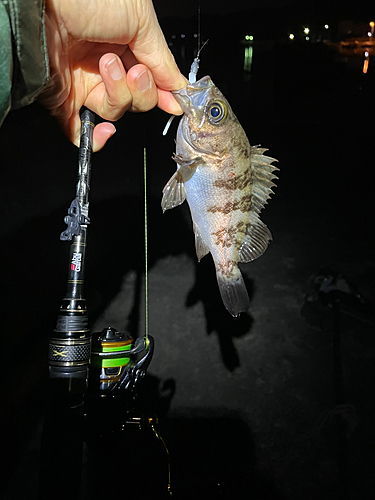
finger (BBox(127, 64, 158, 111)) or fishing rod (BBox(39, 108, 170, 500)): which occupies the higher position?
finger (BBox(127, 64, 158, 111))

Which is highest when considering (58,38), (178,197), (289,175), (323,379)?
(58,38)

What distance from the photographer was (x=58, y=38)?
34.9 inches

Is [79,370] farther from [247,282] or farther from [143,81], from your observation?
[247,282]

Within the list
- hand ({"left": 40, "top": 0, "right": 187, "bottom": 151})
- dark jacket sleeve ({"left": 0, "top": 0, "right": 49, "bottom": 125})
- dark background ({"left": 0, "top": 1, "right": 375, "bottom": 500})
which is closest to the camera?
dark jacket sleeve ({"left": 0, "top": 0, "right": 49, "bottom": 125})

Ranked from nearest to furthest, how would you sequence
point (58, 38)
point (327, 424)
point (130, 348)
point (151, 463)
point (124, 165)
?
point (58, 38) < point (130, 348) < point (151, 463) < point (327, 424) < point (124, 165)

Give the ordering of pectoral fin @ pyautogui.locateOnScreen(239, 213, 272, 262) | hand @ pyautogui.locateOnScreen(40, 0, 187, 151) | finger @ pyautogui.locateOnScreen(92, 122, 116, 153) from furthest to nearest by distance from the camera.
→ 1. finger @ pyautogui.locateOnScreen(92, 122, 116, 153)
2. pectoral fin @ pyautogui.locateOnScreen(239, 213, 272, 262)
3. hand @ pyautogui.locateOnScreen(40, 0, 187, 151)

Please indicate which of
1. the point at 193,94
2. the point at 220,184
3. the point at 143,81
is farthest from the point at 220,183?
the point at 143,81

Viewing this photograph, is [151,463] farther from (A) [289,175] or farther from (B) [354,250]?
(A) [289,175]

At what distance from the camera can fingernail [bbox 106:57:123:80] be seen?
40.9 inches

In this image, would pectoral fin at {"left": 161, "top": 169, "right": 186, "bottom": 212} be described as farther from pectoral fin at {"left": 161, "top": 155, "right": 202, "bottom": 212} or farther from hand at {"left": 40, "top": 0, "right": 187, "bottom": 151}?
hand at {"left": 40, "top": 0, "right": 187, "bottom": 151}

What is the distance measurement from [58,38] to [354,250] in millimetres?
3149

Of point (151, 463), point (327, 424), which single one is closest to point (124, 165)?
point (151, 463)

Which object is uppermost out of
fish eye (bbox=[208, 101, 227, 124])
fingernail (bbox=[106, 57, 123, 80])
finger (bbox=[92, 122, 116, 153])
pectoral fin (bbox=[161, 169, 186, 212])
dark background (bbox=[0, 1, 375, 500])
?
fingernail (bbox=[106, 57, 123, 80])

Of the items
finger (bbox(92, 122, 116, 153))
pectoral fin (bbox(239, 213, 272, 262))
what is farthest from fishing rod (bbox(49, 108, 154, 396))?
pectoral fin (bbox(239, 213, 272, 262))
